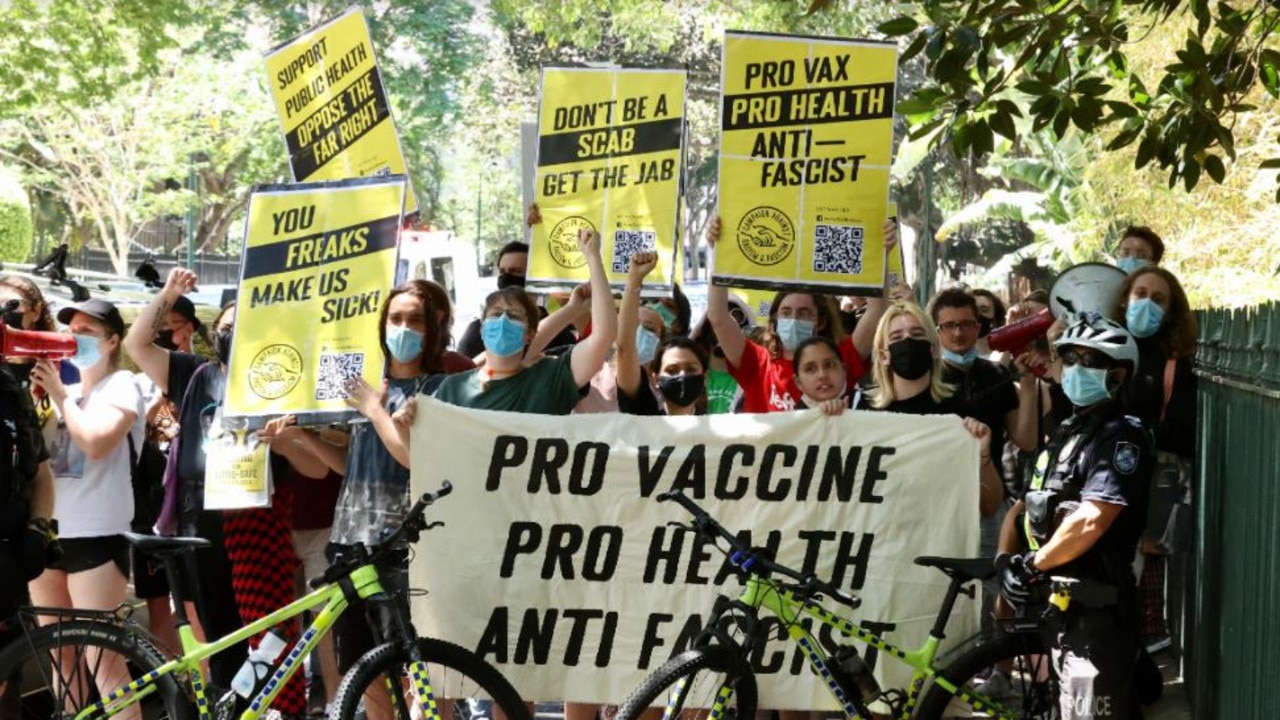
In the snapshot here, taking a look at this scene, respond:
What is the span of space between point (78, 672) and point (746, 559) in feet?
7.97

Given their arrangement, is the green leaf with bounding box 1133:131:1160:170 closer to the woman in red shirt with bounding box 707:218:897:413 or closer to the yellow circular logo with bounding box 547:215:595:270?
the woman in red shirt with bounding box 707:218:897:413

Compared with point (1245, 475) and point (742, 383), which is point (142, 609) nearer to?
point (742, 383)

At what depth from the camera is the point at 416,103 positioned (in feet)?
123

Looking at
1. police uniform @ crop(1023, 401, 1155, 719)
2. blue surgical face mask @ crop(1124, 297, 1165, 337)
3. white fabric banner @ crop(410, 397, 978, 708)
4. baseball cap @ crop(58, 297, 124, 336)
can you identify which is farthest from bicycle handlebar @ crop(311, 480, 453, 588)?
blue surgical face mask @ crop(1124, 297, 1165, 337)

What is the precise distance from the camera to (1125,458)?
5.71 m

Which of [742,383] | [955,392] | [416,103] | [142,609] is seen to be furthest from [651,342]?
[416,103]

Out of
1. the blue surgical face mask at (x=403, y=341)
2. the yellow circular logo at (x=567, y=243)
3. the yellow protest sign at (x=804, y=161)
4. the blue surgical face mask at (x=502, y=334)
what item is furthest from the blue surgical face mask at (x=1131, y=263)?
the blue surgical face mask at (x=403, y=341)

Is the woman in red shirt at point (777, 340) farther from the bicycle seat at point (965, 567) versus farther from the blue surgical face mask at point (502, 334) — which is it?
the bicycle seat at point (965, 567)

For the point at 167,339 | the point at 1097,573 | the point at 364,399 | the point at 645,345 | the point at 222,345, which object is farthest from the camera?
the point at 167,339

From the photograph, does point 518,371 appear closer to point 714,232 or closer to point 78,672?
point 714,232

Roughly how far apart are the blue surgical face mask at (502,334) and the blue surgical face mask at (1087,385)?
2120 mm

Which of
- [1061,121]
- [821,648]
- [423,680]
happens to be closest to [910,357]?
[821,648]

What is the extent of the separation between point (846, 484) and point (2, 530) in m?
3.03

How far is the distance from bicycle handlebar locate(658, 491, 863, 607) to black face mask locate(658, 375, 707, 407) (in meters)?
1.07
